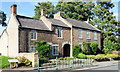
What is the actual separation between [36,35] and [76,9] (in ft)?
85.1

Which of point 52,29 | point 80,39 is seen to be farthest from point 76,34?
point 52,29

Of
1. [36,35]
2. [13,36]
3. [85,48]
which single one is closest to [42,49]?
[36,35]

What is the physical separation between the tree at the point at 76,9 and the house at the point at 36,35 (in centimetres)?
1366

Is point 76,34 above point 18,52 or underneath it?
above

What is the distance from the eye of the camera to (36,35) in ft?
73.0

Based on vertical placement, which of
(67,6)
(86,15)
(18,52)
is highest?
(67,6)

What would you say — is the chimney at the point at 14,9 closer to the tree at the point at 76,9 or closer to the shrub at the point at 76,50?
the shrub at the point at 76,50

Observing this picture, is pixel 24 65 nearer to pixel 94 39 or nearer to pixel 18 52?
pixel 18 52

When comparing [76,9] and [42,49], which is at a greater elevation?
[76,9]

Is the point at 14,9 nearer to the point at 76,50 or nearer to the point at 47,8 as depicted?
the point at 76,50

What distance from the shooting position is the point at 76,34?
28609mm

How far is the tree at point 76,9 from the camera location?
1748 inches

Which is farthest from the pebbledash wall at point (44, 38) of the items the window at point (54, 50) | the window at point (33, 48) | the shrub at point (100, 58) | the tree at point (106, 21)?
the tree at point (106, 21)

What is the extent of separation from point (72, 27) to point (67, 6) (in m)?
18.8
